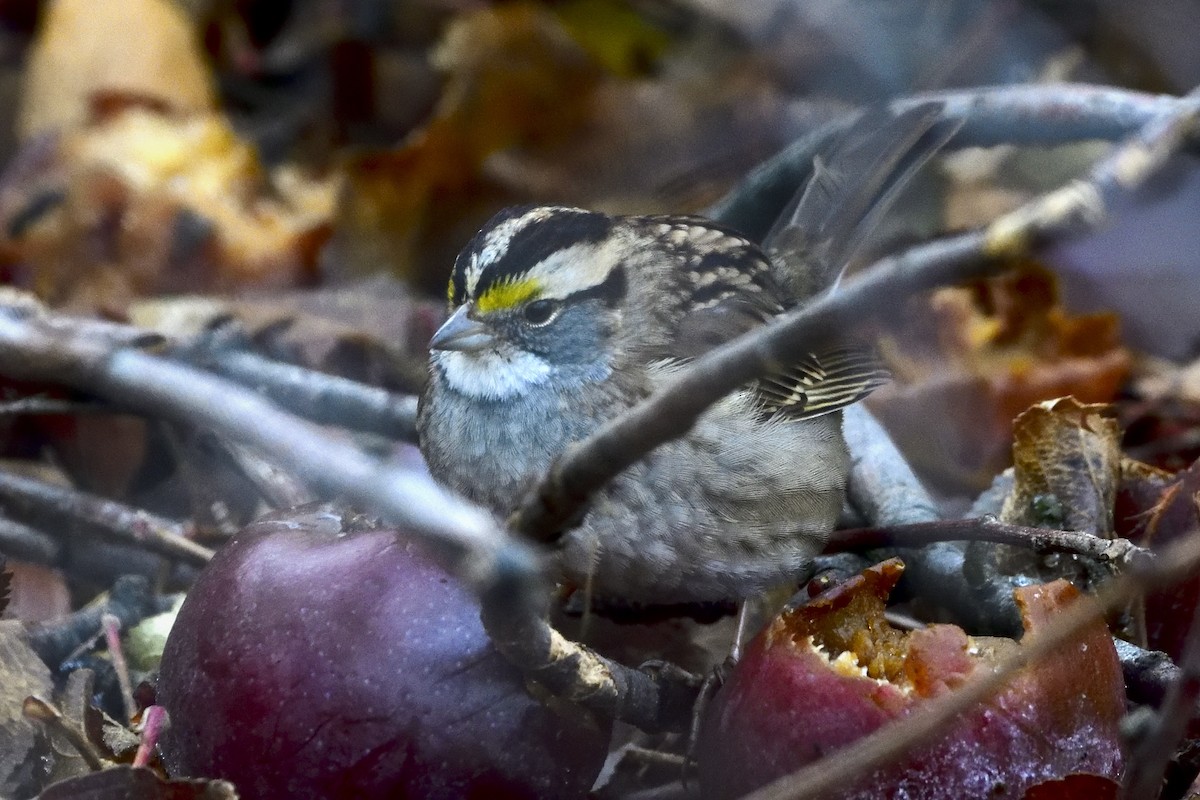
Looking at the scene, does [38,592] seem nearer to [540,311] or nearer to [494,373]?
[494,373]

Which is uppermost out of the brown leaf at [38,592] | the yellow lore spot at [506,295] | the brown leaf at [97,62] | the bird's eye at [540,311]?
the yellow lore spot at [506,295]

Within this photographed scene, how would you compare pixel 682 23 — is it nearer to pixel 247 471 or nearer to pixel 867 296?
pixel 247 471

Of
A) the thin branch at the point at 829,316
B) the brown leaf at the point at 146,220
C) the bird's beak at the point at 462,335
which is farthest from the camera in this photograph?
the brown leaf at the point at 146,220

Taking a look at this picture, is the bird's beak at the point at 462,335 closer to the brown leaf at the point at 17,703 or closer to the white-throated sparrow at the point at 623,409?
the white-throated sparrow at the point at 623,409

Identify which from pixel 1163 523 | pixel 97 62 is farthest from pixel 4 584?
pixel 97 62

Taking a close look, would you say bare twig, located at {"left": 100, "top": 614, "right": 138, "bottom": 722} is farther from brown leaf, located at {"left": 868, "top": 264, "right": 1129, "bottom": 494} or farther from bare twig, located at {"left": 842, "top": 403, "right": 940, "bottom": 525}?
brown leaf, located at {"left": 868, "top": 264, "right": 1129, "bottom": 494}

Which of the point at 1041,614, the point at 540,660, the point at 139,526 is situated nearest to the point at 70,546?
the point at 139,526

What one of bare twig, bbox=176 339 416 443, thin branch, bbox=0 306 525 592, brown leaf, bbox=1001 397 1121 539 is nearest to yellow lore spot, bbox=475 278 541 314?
bare twig, bbox=176 339 416 443

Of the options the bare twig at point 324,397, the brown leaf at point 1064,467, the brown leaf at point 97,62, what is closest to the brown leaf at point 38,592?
the bare twig at point 324,397
